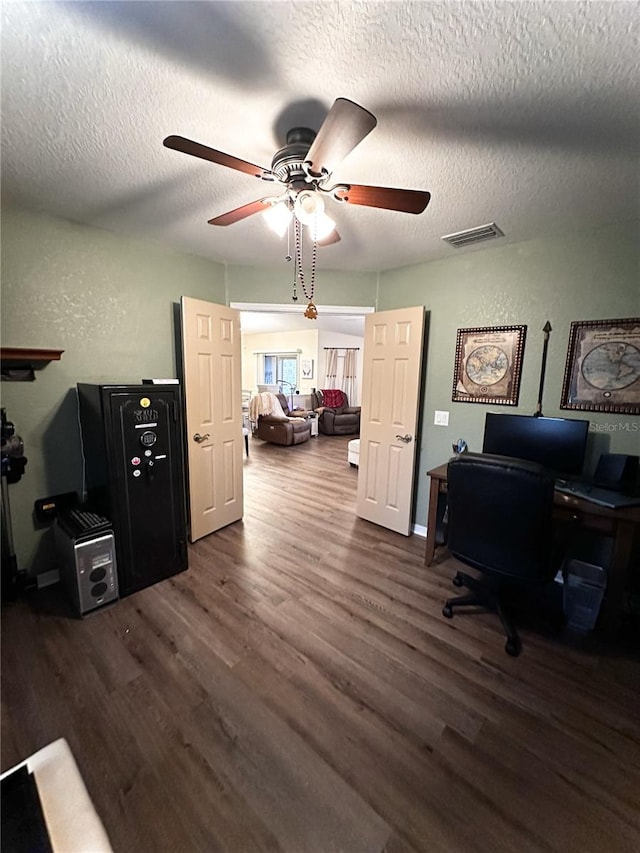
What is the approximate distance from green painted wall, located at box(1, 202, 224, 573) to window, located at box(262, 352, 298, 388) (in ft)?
21.6

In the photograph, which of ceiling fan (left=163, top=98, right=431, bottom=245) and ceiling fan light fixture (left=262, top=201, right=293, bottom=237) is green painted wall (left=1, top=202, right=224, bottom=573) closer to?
ceiling fan (left=163, top=98, right=431, bottom=245)


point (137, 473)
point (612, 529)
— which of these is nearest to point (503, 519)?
point (612, 529)

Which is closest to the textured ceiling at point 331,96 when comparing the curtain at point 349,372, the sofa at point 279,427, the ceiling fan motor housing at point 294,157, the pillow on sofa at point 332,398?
the ceiling fan motor housing at point 294,157

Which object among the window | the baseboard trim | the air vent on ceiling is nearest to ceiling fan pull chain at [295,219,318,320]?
the air vent on ceiling

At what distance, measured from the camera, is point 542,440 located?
2.23m

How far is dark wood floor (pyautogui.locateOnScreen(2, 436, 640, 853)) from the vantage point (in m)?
1.10

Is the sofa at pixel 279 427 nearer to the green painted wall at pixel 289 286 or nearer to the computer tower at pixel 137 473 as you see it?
the green painted wall at pixel 289 286

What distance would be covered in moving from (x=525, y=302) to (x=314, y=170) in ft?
6.36

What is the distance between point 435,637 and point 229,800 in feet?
4.04

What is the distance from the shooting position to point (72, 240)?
7.14 ft

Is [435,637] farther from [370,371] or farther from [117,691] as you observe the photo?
[370,371]

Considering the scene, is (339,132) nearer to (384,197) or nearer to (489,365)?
(384,197)

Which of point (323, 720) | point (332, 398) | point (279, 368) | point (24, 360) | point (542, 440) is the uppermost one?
point (279, 368)

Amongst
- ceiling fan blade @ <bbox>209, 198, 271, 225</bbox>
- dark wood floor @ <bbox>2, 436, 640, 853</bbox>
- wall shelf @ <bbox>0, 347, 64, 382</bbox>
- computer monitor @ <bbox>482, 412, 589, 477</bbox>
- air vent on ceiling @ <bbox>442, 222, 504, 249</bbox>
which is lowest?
dark wood floor @ <bbox>2, 436, 640, 853</bbox>
